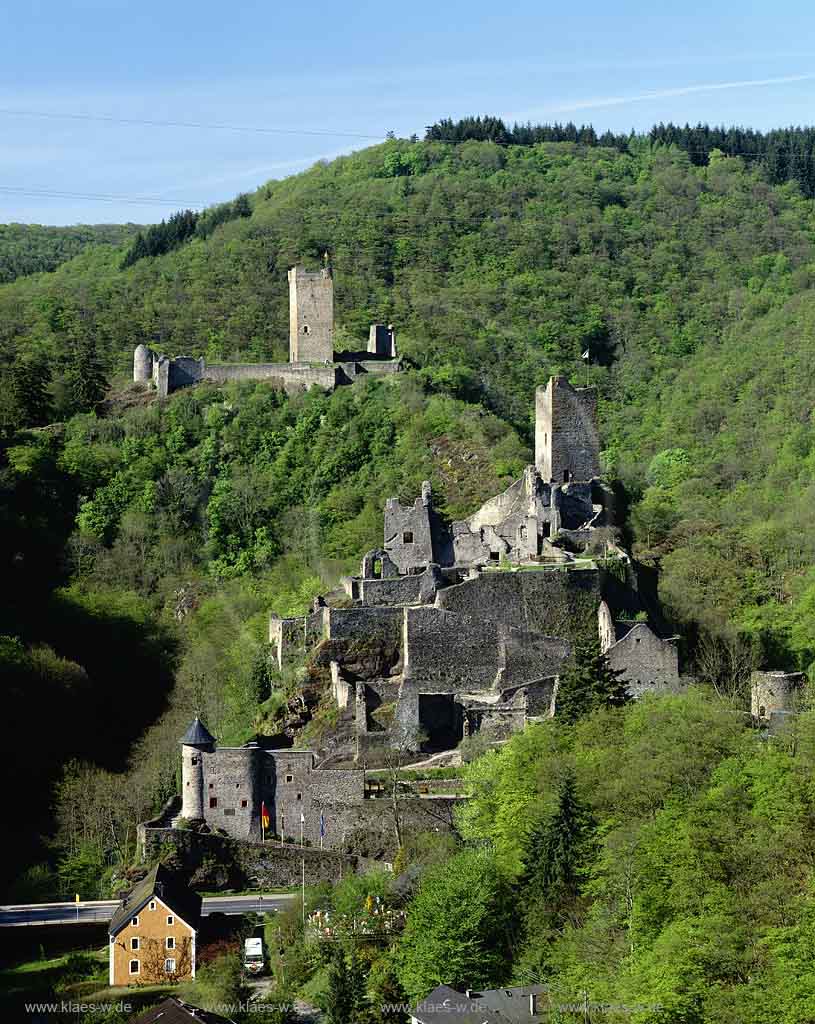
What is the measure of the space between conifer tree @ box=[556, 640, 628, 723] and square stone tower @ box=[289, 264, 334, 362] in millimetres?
41189

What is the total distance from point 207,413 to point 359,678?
3582cm

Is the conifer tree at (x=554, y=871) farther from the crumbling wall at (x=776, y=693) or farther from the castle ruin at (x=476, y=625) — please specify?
the crumbling wall at (x=776, y=693)

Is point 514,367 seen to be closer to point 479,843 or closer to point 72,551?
point 72,551

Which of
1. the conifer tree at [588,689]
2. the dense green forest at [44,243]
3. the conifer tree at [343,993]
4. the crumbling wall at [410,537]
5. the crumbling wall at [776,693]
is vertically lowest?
the conifer tree at [343,993]

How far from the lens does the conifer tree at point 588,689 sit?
52344mm

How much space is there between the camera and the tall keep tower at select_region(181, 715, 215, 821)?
54.9 m

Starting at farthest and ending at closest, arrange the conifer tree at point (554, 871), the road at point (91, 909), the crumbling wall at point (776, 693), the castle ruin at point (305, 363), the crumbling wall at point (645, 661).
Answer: the castle ruin at point (305, 363)
the crumbling wall at point (776, 693)
the crumbling wall at point (645, 661)
the road at point (91, 909)
the conifer tree at point (554, 871)

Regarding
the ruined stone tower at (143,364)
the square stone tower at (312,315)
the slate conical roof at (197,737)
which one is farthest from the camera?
the ruined stone tower at (143,364)

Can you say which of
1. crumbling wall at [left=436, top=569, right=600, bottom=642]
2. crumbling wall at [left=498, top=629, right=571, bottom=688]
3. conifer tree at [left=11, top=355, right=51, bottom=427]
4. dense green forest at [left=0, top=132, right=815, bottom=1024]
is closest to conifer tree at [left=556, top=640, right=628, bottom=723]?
dense green forest at [left=0, top=132, right=815, bottom=1024]

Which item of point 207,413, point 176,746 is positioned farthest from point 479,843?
point 207,413

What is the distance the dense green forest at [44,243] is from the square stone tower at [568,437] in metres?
69.6

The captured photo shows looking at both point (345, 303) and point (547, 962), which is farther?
point (345, 303)

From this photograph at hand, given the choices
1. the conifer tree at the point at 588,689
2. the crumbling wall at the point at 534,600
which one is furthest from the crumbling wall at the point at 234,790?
the conifer tree at the point at 588,689

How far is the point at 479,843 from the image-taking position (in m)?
50.5
